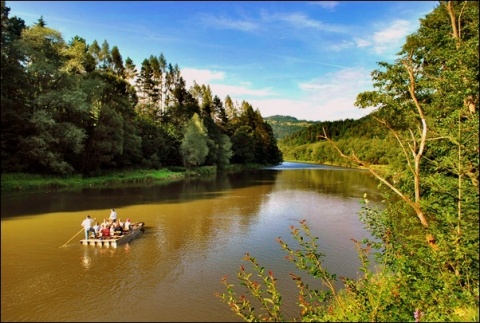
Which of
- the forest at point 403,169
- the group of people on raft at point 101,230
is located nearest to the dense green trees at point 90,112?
the forest at point 403,169

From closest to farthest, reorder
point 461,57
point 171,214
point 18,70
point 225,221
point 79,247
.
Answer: point 461,57, point 18,70, point 79,247, point 225,221, point 171,214

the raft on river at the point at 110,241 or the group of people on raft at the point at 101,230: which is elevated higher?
the group of people on raft at the point at 101,230

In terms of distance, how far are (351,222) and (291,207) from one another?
7633mm

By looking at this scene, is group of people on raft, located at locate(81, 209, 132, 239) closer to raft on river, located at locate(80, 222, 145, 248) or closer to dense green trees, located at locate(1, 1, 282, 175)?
raft on river, located at locate(80, 222, 145, 248)

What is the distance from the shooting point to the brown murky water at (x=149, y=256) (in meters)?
10.7

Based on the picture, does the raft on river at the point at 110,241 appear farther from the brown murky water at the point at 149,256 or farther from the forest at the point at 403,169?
the forest at the point at 403,169

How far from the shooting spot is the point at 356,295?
7.18 metres

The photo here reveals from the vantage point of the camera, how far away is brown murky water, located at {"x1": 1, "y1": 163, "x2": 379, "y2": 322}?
422 inches

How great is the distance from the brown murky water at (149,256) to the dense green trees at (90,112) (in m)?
2.27

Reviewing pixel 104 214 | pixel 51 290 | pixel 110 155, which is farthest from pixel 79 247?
pixel 110 155

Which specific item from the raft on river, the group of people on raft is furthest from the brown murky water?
the group of people on raft

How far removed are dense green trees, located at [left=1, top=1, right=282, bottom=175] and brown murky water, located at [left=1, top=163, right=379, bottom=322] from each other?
2.27 meters

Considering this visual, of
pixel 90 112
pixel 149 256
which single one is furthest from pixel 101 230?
pixel 90 112

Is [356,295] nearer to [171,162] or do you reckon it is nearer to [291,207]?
[291,207]
